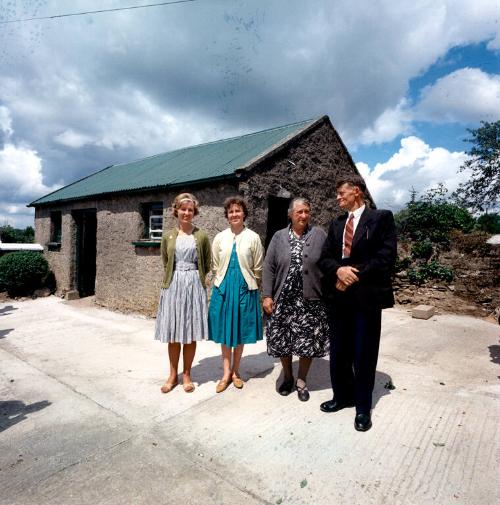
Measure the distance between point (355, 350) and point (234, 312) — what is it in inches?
51.9

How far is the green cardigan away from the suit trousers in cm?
150

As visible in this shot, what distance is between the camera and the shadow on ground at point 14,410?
3.14m

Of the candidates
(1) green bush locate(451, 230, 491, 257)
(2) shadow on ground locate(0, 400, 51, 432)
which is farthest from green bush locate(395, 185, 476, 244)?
(2) shadow on ground locate(0, 400, 51, 432)

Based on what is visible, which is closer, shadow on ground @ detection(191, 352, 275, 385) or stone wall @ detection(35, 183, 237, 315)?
shadow on ground @ detection(191, 352, 275, 385)

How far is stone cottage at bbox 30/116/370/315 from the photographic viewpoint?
6.78 meters

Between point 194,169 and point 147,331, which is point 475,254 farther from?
point 147,331

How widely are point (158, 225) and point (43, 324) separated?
3293 millimetres

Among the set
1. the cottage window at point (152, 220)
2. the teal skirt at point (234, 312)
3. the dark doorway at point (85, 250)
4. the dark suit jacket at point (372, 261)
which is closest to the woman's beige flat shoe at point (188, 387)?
the teal skirt at point (234, 312)

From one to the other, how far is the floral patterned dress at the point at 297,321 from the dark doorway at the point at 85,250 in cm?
882

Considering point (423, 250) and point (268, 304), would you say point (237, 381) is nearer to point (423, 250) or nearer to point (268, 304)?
point (268, 304)

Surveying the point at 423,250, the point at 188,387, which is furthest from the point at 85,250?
the point at 423,250

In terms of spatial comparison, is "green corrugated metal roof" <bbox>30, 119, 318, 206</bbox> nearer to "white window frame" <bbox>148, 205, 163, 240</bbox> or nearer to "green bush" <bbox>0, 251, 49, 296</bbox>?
"white window frame" <bbox>148, 205, 163, 240</bbox>

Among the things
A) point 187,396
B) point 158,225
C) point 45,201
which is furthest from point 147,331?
point 45,201

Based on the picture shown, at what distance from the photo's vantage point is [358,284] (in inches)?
117
